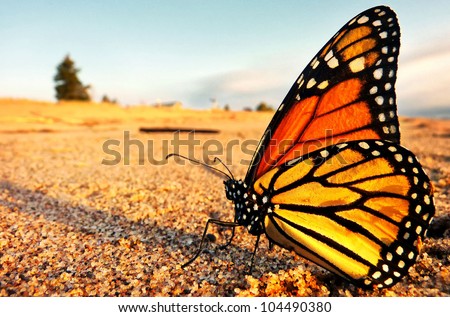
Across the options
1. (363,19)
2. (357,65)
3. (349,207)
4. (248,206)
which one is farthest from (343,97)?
(248,206)

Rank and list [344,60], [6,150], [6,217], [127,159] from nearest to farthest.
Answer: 1. [344,60]
2. [6,217]
3. [127,159]
4. [6,150]

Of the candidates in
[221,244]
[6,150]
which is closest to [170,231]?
[221,244]

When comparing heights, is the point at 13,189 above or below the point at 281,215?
below

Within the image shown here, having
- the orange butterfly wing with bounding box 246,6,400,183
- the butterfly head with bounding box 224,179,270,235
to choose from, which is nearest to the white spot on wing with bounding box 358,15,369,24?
the orange butterfly wing with bounding box 246,6,400,183

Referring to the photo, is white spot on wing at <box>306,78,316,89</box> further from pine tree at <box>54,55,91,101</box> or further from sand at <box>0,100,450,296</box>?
pine tree at <box>54,55,91,101</box>

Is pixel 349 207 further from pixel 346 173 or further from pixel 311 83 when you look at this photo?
pixel 311 83
